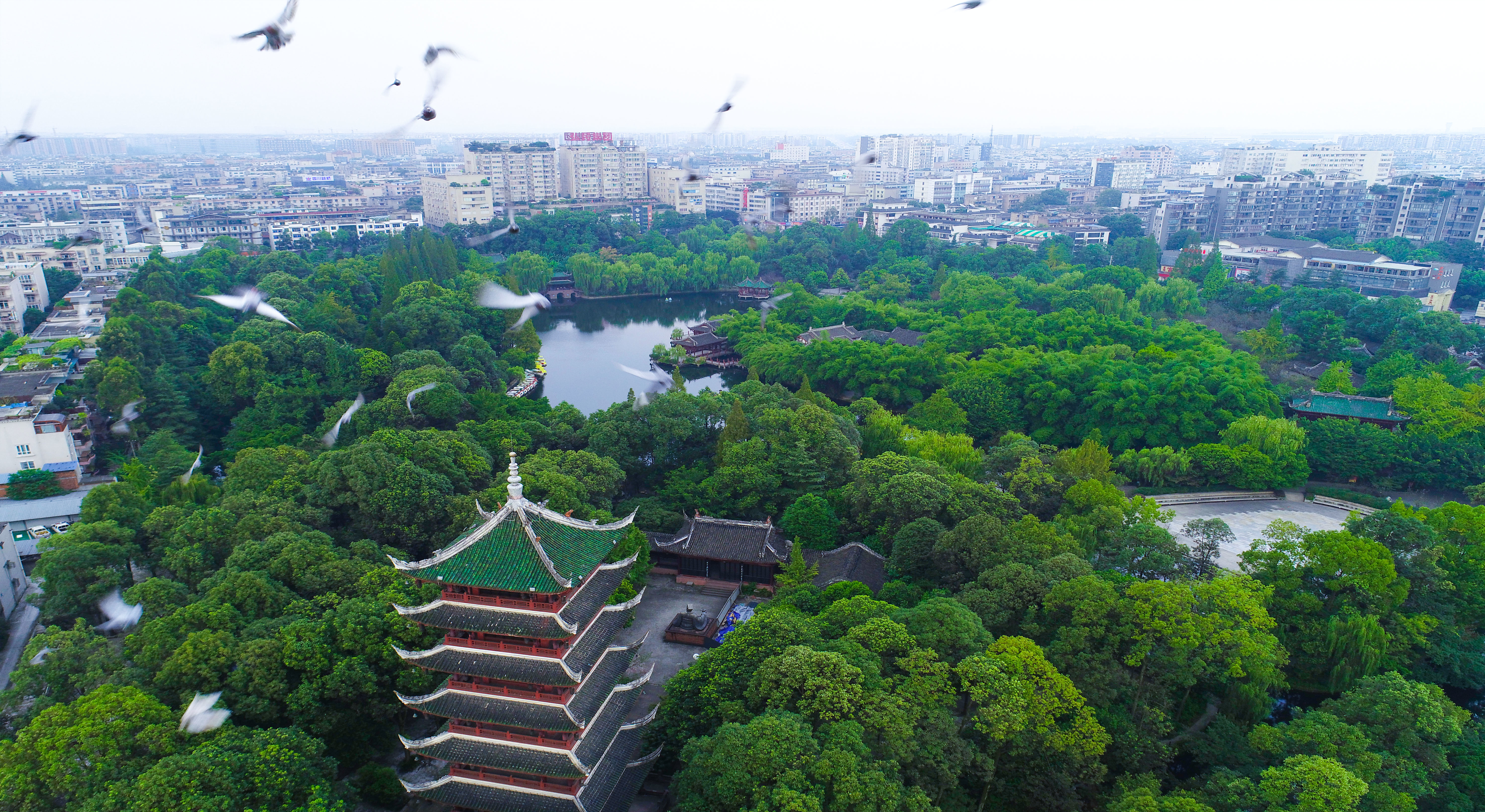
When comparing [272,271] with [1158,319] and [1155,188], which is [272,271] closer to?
[1158,319]

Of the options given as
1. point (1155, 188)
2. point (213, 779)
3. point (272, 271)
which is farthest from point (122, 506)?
point (1155, 188)

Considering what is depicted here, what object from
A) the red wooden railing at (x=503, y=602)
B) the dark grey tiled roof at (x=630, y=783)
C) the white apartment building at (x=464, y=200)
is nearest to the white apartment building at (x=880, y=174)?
the white apartment building at (x=464, y=200)

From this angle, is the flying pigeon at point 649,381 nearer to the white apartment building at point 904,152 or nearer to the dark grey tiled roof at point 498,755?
the dark grey tiled roof at point 498,755

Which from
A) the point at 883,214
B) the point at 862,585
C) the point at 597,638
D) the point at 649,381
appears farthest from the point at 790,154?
the point at 597,638

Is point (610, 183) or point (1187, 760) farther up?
point (610, 183)

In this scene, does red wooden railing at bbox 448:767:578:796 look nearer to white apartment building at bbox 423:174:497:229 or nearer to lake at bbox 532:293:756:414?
lake at bbox 532:293:756:414

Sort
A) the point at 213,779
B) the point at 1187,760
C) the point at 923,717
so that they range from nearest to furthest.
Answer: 1. the point at 213,779
2. the point at 923,717
3. the point at 1187,760
